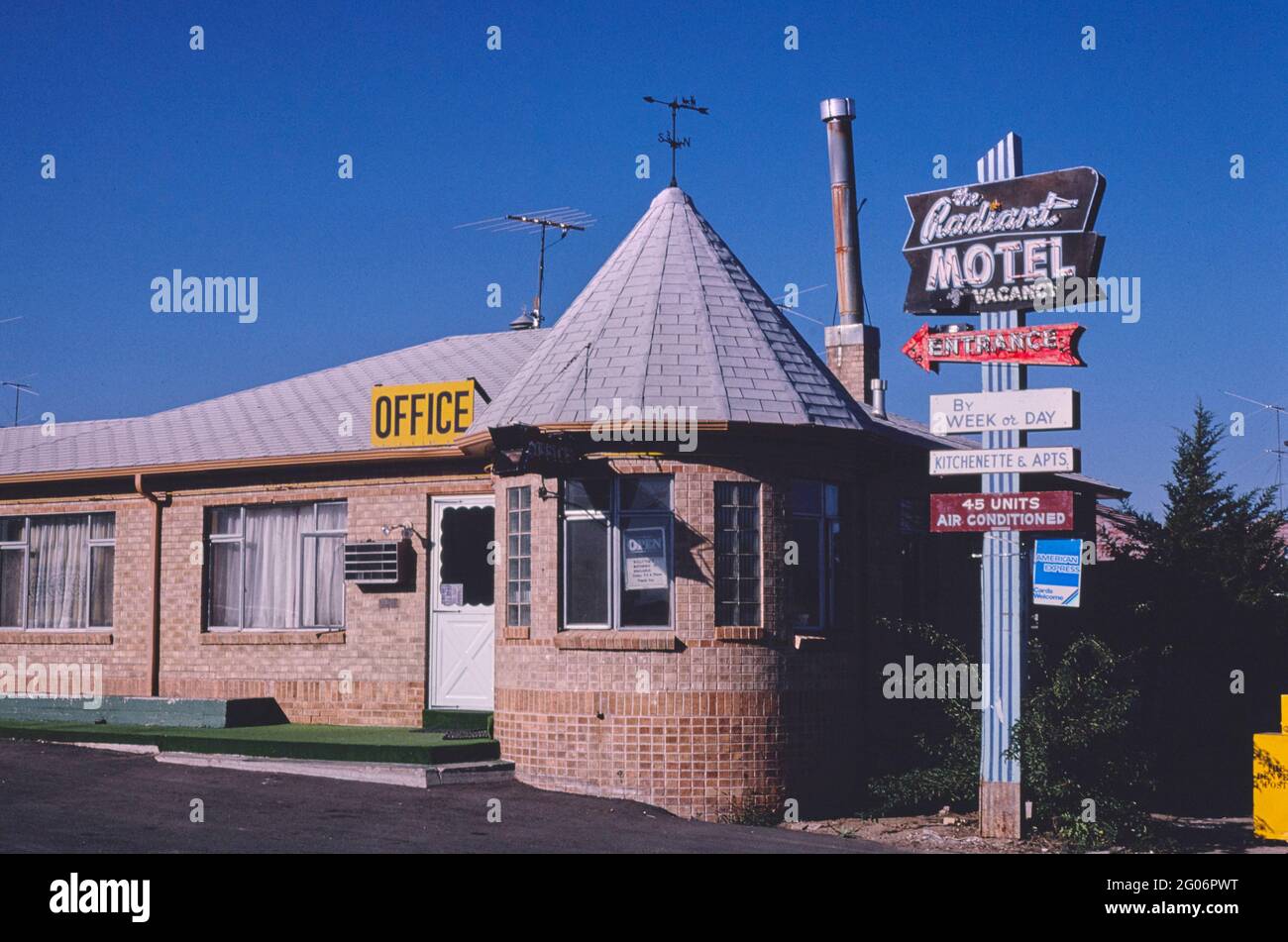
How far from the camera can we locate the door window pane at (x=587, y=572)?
1508 centimetres

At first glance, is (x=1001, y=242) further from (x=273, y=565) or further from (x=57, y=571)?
(x=57, y=571)

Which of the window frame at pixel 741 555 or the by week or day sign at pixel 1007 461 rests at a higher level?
the by week or day sign at pixel 1007 461

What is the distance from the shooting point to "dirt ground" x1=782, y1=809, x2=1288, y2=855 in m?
13.5

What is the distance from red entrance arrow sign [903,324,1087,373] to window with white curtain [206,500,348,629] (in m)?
7.93

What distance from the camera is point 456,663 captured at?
17734mm

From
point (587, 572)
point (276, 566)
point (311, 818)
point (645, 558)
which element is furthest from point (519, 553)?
point (276, 566)

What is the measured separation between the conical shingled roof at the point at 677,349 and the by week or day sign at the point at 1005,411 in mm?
1529

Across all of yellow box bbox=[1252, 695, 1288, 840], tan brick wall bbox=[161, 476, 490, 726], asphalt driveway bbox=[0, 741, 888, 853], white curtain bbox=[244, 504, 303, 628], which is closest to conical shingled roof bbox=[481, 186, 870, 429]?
tan brick wall bbox=[161, 476, 490, 726]

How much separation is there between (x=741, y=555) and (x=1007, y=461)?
2.81m

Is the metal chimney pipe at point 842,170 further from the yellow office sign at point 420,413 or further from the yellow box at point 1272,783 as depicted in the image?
the yellow box at point 1272,783

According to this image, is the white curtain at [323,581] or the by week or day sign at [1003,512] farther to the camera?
the white curtain at [323,581]

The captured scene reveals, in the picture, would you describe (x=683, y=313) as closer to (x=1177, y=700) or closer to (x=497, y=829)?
(x=497, y=829)

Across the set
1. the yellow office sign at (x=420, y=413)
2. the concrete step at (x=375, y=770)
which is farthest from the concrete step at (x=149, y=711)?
the yellow office sign at (x=420, y=413)

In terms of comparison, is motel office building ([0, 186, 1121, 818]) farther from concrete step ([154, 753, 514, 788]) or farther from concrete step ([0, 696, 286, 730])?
concrete step ([0, 696, 286, 730])
